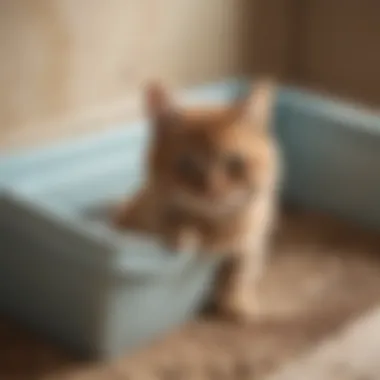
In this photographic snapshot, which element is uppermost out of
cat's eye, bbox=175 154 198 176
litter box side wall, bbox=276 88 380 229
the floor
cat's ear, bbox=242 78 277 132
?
litter box side wall, bbox=276 88 380 229

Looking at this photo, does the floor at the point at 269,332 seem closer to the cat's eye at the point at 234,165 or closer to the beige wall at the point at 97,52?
the cat's eye at the point at 234,165

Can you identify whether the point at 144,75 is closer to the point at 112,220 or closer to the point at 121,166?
the point at 121,166

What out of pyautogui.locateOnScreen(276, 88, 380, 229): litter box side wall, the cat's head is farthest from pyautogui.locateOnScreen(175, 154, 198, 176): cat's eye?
pyautogui.locateOnScreen(276, 88, 380, 229): litter box side wall

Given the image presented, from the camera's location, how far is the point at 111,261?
151 centimetres

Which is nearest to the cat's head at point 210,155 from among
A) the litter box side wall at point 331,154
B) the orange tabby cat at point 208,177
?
the orange tabby cat at point 208,177

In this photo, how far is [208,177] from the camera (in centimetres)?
156

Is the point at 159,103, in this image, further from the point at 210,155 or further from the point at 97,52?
the point at 97,52

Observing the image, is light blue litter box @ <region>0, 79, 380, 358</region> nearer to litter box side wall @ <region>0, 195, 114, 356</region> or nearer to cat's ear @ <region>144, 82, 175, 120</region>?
litter box side wall @ <region>0, 195, 114, 356</region>

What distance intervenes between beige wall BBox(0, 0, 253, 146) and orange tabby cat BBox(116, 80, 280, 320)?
312 millimetres

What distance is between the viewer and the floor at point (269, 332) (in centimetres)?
156

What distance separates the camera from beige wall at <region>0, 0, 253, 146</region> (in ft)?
5.99

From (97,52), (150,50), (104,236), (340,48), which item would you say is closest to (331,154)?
(340,48)

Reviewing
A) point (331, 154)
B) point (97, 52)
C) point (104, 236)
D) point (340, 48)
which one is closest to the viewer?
point (104, 236)

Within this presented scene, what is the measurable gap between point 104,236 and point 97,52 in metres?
0.53
